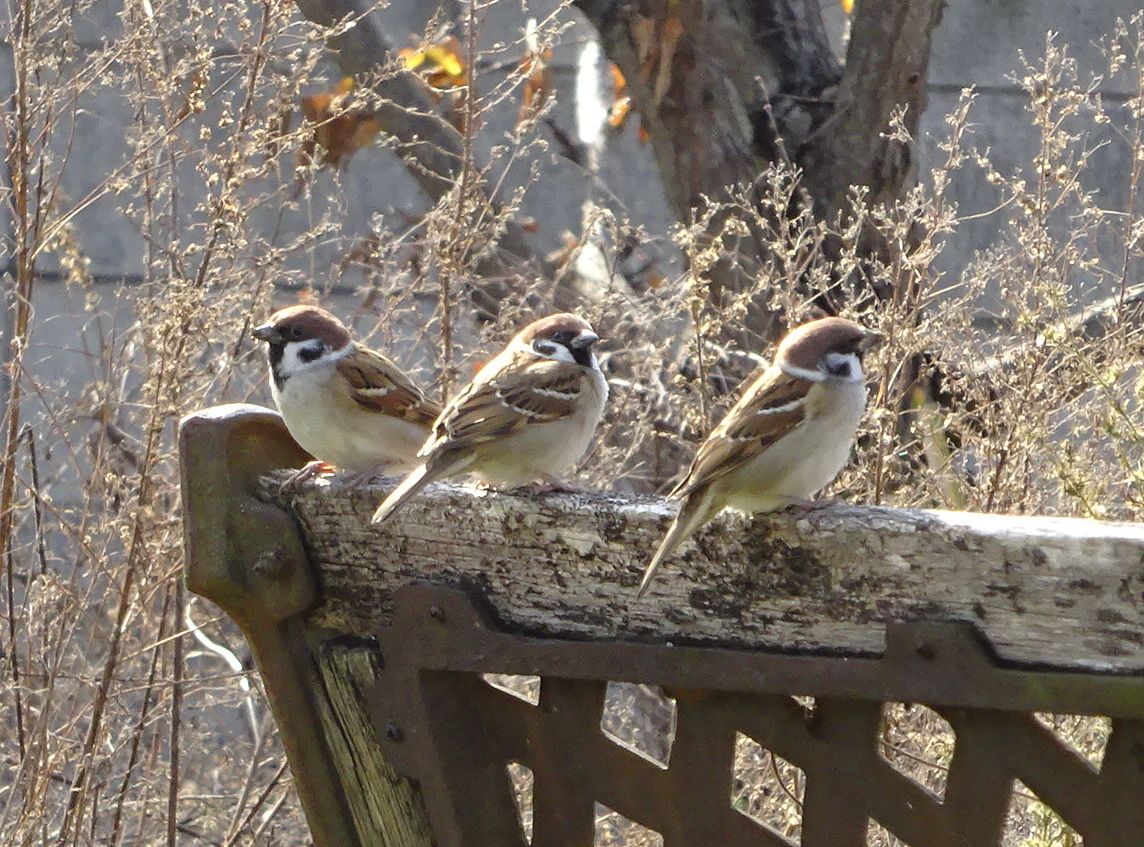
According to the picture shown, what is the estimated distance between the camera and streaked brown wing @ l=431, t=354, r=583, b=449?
2.55m

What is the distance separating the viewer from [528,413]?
2.69m

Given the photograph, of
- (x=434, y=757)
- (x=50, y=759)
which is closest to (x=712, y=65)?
(x=50, y=759)

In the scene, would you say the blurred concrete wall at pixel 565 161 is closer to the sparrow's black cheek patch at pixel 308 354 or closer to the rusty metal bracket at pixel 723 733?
the sparrow's black cheek patch at pixel 308 354

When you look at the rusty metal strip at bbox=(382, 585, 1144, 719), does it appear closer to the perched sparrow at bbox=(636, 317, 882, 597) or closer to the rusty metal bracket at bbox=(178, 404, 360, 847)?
the rusty metal bracket at bbox=(178, 404, 360, 847)

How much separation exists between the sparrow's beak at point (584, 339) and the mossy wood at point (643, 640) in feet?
2.61

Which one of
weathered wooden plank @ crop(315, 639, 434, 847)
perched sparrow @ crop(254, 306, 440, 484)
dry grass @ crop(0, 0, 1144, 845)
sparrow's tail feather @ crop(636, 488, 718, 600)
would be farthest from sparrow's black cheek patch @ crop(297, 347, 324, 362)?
sparrow's tail feather @ crop(636, 488, 718, 600)

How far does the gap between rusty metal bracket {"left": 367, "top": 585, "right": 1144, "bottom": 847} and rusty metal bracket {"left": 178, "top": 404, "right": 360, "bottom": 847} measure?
134 millimetres

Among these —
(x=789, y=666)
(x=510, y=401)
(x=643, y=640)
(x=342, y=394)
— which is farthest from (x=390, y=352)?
(x=789, y=666)

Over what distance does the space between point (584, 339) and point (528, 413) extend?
0.20m

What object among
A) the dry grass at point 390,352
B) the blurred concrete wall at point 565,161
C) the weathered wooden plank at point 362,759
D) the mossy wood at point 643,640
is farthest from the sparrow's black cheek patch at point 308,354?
the blurred concrete wall at point 565,161

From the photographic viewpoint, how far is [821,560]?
60.6 inches

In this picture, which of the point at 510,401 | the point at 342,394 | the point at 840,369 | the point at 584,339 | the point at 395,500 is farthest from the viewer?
the point at 342,394

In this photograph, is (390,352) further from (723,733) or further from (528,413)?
(723,733)

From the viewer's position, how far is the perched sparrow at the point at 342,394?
2980 millimetres
